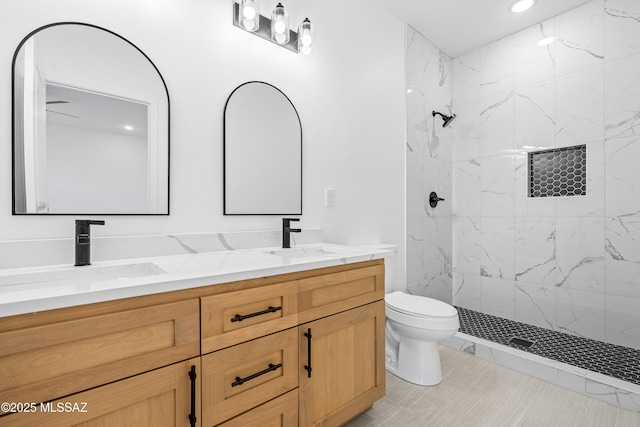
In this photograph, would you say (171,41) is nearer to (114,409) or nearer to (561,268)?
(114,409)

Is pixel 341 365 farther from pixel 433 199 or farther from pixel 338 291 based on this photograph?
pixel 433 199

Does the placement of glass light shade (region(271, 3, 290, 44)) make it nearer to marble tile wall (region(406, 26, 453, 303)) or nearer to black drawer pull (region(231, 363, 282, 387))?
marble tile wall (region(406, 26, 453, 303))

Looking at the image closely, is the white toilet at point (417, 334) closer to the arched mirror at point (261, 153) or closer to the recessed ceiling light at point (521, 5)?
the arched mirror at point (261, 153)

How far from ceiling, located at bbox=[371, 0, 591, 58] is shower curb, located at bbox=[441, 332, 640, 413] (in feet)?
8.41

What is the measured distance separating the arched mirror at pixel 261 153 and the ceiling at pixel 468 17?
1.36 metres

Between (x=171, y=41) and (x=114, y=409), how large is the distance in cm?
143

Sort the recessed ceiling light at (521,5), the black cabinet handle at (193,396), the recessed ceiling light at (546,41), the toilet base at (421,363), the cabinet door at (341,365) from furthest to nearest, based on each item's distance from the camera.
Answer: the recessed ceiling light at (546,41) < the recessed ceiling light at (521,5) < the toilet base at (421,363) < the cabinet door at (341,365) < the black cabinet handle at (193,396)

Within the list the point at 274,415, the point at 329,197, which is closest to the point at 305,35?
the point at 329,197

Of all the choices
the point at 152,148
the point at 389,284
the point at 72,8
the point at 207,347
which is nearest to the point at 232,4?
the point at 72,8

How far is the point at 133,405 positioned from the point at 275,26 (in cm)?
174

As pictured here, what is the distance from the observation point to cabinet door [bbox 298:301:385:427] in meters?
1.19

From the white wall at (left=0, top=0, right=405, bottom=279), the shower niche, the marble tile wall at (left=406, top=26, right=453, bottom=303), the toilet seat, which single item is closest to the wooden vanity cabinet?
the toilet seat

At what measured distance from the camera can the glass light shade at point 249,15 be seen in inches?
59.4

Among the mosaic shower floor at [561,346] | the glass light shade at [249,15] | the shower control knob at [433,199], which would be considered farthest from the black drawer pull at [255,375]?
the shower control knob at [433,199]
